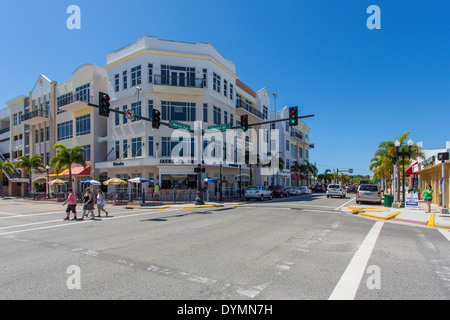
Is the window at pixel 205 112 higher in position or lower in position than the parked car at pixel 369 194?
higher

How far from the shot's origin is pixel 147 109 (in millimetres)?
30750

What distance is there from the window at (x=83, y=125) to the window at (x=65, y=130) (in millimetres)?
2139

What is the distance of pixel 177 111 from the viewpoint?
31.6 m

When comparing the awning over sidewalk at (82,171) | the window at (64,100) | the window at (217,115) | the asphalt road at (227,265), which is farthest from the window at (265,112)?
the asphalt road at (227,265)

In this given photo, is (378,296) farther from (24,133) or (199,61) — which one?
(24,133)

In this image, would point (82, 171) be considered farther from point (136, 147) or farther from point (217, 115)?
point (217, 115)

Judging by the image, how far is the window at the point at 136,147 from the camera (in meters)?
30.9

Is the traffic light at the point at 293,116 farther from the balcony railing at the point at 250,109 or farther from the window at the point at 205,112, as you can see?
the balcony railing at the point at 250,109

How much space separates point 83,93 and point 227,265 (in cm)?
3878

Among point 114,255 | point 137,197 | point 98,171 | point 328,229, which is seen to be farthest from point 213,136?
point 114,255

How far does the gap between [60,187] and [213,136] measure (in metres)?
26.7

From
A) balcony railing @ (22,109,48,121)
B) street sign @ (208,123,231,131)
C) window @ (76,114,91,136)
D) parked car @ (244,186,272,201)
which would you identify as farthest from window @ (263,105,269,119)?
balcony railing @ (22,109,48,121)

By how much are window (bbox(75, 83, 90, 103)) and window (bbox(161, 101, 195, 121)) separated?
12278 mm

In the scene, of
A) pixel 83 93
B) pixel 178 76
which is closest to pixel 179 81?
pixel 178 76
